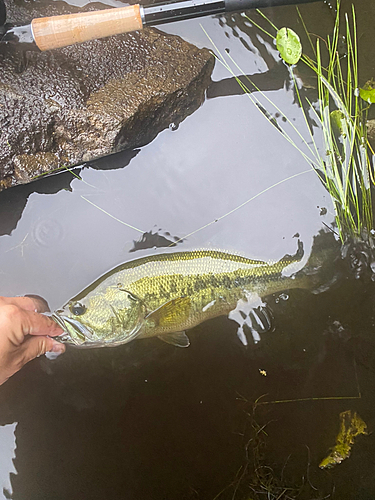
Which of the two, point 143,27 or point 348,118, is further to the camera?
point 348,118

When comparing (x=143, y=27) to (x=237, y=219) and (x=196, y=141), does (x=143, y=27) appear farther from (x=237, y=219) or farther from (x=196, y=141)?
(x=237, y=219)

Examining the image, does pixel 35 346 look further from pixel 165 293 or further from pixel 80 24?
pixel 80 24

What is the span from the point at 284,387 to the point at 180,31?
142 inches

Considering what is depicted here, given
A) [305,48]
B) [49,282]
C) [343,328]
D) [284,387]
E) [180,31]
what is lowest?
[284,387]

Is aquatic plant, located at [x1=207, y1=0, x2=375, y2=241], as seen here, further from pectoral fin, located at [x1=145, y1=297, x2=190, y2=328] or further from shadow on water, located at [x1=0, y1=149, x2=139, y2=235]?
shadow on water, located at [x1=0, y1=149, x2=139, y2=235]

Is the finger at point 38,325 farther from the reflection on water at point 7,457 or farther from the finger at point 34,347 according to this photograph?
the reflection on water at point 7,457

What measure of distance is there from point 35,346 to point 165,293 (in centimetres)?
123

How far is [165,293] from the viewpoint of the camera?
2.79m

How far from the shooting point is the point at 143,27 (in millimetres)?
2855

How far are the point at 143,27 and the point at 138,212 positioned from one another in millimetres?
1613

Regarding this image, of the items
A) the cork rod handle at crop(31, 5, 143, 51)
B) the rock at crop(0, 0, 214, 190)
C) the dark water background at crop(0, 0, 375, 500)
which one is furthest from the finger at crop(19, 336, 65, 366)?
the cork rod handle at crop(31, 5, 143, 51)

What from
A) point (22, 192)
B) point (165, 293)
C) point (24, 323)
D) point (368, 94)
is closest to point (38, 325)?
point (24, 323)

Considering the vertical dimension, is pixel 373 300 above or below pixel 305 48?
below

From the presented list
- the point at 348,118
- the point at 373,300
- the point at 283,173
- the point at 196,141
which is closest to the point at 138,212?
the point at 196,141
